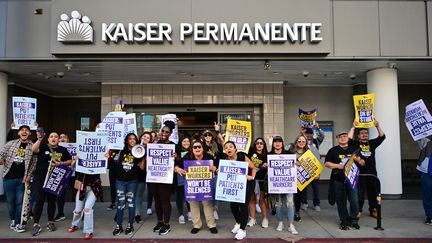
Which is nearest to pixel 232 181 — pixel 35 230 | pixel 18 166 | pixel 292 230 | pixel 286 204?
pixel 286 204

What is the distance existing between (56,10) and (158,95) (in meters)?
4.60

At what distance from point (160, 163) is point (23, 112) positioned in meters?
3.46

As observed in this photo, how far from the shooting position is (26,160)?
22.9ft

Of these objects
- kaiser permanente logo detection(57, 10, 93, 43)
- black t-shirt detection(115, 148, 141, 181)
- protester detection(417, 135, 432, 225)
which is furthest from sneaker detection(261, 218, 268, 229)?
kaiser permanente logo detection(57, 10, 93, 43)

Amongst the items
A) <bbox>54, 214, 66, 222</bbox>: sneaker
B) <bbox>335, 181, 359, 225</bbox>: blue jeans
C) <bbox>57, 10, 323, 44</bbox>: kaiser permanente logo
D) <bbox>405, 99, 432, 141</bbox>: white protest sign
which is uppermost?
<bbox>57, 10, 323, 44</bbox>: kaiser permanente logo

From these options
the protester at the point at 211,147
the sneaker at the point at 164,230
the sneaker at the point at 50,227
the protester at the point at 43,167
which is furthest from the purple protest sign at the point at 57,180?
the protester at the point at 211,147

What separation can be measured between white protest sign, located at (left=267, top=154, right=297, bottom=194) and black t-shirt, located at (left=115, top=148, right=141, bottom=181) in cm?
261

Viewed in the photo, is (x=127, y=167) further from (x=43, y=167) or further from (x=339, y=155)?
(x=339, y=155)

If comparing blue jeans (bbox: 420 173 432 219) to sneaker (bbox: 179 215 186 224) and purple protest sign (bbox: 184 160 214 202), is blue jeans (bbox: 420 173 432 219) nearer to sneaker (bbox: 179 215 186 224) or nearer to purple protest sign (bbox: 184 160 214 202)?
purple protest sign (bbox: 184 160 214 202)

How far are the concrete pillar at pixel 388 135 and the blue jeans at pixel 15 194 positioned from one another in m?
9.49

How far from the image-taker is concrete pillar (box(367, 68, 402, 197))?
10.1m

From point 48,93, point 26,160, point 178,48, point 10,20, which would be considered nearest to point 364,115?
point 178,48

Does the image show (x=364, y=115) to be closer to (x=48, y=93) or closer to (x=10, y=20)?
(x=10, y=20)

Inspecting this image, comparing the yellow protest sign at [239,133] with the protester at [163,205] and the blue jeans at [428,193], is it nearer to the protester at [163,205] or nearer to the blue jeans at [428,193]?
the protester at [163,205]
